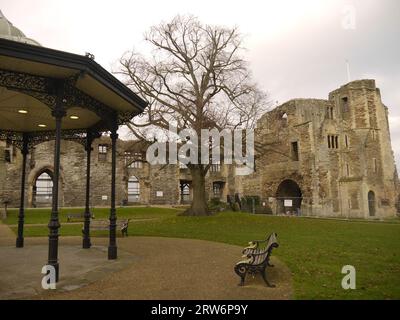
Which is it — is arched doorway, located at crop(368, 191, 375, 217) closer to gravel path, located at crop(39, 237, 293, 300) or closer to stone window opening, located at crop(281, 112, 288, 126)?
stone window opening, located at crop(281, 112, 288, 126)

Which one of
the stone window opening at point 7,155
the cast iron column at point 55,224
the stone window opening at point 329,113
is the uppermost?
the stone window opening at point 329,113

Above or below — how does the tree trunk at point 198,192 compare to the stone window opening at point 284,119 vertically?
below

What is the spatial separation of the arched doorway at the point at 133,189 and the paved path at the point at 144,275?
27234 mm

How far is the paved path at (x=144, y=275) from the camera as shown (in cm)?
537

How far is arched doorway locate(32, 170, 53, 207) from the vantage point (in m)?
32.5

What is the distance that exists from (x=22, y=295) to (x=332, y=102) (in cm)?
3577

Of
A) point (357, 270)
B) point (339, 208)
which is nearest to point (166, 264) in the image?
point (357, 270)

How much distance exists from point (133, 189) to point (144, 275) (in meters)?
31.8

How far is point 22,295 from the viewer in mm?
5211

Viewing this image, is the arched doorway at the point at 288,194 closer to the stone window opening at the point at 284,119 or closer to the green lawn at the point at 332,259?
the stone window opening at the point at 284,119

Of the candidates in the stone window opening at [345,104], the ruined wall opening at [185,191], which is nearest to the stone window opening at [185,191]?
the ruined wall opening at [185,191]

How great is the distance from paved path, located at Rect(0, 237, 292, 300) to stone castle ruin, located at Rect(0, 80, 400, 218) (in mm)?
20991

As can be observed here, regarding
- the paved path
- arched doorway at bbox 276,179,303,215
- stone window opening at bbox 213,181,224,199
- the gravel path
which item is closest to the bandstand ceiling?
the paved path
